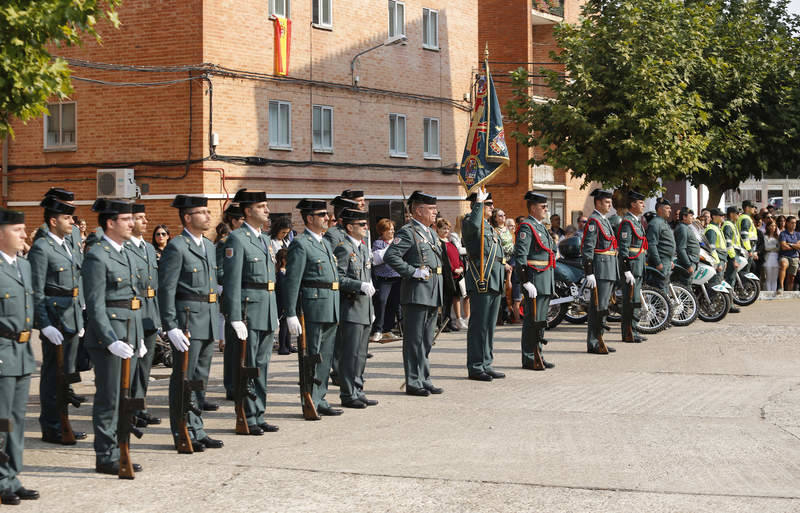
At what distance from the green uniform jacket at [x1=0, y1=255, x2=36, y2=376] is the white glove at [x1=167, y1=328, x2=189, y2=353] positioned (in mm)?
1301

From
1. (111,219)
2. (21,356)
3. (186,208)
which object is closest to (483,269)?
(186,208)

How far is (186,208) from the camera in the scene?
8867 mm

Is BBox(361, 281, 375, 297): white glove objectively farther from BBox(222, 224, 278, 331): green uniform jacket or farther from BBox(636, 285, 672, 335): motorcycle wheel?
BBox(636, 285, 672, 335): motorcycle wheel

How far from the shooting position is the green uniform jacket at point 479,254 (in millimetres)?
12562

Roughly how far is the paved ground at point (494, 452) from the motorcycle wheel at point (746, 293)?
890 cm

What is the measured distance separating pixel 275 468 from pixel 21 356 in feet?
6.31

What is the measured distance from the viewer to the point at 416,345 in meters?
11.5

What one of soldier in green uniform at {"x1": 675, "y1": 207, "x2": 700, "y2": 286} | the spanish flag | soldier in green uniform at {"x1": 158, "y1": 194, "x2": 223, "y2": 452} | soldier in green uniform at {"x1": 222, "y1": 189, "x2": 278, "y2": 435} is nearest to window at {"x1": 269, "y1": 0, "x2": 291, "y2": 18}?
the spanish flag

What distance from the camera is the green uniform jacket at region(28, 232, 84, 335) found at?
928cm

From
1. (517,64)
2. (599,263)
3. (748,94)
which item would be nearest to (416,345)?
(599,263)

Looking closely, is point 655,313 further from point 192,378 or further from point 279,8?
point 279,8

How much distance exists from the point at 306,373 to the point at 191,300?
1526 mm

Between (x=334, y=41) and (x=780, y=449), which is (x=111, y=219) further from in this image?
(x=334, y=41)

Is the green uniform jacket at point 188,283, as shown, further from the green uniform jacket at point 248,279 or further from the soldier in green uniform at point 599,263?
the soldier in green uniform at point 599,263
